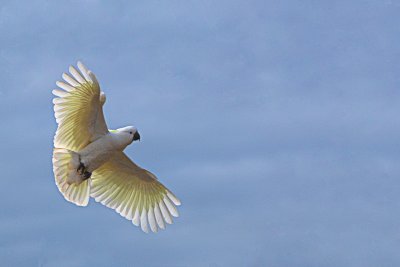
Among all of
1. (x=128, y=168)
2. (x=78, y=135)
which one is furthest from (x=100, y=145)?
(x=128, y=168)

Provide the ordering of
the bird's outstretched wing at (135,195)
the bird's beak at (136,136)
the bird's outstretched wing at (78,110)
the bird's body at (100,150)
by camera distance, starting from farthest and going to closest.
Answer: the bird's outstretched wing at (135,195)
the bird's beak at (136,136)
the bird's body at (100,150)
the bird's outstretched wing at (78,110)

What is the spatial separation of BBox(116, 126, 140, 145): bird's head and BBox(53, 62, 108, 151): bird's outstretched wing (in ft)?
1.56

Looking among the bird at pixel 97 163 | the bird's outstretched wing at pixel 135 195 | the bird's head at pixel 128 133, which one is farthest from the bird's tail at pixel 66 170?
the bird's outstretched wing at pixel 135 195

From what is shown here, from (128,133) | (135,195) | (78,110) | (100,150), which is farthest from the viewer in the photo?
(135,195)

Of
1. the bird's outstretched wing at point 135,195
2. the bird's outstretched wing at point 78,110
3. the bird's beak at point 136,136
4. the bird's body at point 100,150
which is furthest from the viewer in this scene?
the bird's outstretched wing at point 135,195

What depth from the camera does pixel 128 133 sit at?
19.1 metres

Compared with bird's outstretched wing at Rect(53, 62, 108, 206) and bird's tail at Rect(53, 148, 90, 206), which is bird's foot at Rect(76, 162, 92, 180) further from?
bird's outstretched wing at Rect(53, 62, 108, 206)

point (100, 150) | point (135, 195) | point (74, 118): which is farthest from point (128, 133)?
point (135, 195)

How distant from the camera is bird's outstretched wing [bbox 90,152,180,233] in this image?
20.3 m

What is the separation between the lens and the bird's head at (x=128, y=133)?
748 inches

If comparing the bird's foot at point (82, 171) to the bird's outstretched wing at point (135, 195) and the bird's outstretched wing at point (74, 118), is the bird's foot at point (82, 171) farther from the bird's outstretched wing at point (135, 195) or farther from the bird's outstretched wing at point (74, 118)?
the bird's outstretched wing at point (135, 195)

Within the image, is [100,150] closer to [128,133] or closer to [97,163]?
[97,163]

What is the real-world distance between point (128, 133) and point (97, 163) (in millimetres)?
1065

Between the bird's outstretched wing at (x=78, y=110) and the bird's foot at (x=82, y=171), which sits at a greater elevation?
the bird's outstretched wing at (x=78, y=110)
